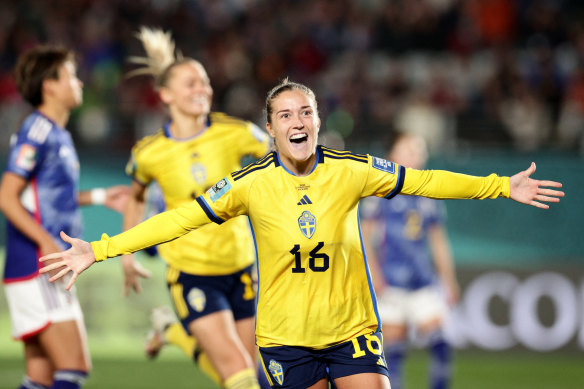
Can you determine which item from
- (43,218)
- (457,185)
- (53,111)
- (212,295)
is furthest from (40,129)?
(457,185)

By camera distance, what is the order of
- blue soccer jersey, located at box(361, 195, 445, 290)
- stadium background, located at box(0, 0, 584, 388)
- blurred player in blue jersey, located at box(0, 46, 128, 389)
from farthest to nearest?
stadium background, located at box(0, 0, 584, 388)
blue soccer jersey, located at box(361, 195, 445, 290)
blurred player in blue jersey, located at box(0, 46, 128, 389)

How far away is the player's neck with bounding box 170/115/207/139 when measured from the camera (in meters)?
5.86

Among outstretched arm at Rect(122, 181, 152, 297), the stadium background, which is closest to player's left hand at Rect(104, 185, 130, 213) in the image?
outstretched arm at Rect(122, 181, 152, 297)

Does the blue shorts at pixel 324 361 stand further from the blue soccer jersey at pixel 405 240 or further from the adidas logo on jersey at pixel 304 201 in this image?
the blue soccer jersey at pixel 405 240

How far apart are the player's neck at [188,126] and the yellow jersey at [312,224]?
1.59m

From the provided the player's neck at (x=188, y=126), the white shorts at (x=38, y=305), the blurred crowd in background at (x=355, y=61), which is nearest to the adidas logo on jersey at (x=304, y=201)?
the player's neck at (x=188, y=126)

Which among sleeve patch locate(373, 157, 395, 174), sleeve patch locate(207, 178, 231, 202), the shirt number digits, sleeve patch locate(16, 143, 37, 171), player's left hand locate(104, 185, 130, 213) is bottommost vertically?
the shirt number digits

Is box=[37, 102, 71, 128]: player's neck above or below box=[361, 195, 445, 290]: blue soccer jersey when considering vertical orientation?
above

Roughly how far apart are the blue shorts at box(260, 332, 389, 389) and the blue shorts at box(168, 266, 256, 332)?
1.28 m

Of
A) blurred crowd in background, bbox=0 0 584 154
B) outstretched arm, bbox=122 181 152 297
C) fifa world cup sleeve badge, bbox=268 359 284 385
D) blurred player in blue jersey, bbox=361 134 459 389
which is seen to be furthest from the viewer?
blurred crowd in background, bbox=0 0 584 154

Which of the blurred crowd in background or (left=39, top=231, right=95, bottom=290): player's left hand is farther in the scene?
the blurred crowd in background

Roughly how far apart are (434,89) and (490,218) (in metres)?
3.24

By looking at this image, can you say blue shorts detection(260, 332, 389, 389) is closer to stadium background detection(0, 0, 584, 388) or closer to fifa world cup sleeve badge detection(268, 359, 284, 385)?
fifa world cup sleeve badge detection(268, 359, 284, 385)

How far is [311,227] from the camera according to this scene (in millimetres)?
4242
